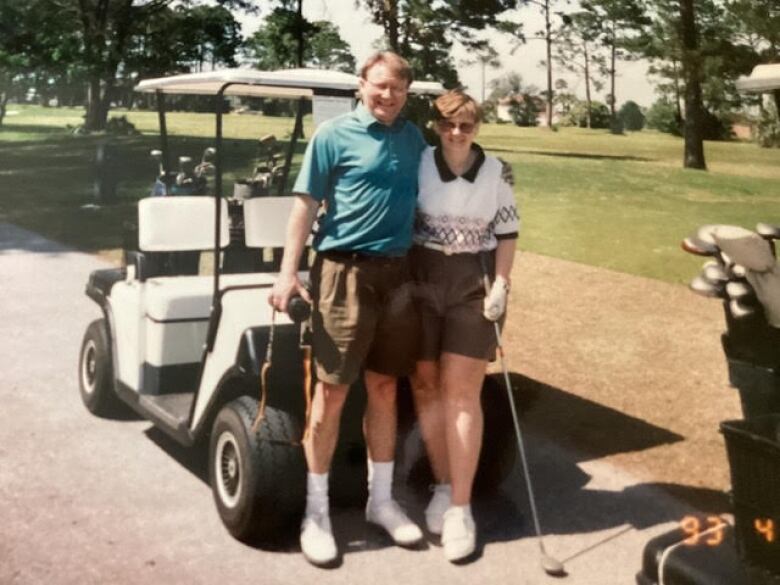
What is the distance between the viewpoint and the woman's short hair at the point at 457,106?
343 cm

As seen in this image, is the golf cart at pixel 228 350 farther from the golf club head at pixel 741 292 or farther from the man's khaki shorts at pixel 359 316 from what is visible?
the golf club head at pixel 741 292

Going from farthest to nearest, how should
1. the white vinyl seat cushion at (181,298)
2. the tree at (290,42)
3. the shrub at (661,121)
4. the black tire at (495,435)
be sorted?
the shrub at (661,121), the tree at (290,42), the white vinyl seat cushion at (181,298), the black tire at (495,435)

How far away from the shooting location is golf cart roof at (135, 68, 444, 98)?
3699mm

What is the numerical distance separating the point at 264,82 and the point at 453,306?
1180mm

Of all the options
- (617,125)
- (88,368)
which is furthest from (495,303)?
(617,125)

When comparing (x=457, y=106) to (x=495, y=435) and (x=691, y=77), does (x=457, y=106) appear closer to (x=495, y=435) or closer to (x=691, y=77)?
(x=495, y=435)

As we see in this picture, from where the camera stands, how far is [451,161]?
3488 millimetres

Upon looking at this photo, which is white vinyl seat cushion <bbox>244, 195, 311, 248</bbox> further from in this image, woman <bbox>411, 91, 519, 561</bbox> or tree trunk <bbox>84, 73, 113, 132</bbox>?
tree trunk <bbox>84, 73, 113, 132</bbox>

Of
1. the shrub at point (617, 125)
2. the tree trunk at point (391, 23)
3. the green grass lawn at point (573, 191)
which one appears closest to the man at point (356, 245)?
the green grass lawn at point (573, 191)

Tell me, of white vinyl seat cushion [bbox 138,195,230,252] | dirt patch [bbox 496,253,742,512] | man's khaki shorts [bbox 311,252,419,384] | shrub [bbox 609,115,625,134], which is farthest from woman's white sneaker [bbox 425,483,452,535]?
shrub [bbox 609,115,625,134]

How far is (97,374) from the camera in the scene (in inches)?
196

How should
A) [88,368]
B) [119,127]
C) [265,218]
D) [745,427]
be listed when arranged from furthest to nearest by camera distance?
[119,127], [88,368], [265,218], [745,427]

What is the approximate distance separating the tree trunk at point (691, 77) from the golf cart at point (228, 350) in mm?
7463

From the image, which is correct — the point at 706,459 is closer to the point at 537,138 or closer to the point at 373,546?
the point at 373,546
